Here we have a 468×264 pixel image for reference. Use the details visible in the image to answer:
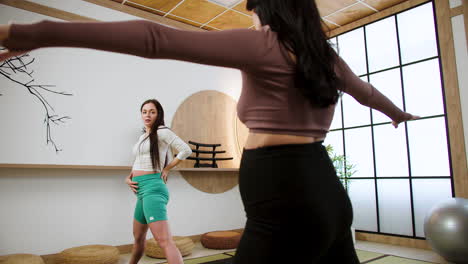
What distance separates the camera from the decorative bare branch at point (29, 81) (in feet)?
Result: 9.94

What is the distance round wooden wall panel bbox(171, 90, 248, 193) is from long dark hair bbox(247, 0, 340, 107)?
326 cm

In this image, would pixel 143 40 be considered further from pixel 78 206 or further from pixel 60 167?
pixel 78 206

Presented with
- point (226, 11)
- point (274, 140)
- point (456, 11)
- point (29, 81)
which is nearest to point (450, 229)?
point (456, 11)

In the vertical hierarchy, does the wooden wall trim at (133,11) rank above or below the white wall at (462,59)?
above

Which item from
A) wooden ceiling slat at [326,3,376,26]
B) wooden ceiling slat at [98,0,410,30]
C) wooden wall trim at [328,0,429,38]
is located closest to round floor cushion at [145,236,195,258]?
wooden ceiling slat at [98,0,410,30]

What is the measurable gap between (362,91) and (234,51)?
1.57 feet

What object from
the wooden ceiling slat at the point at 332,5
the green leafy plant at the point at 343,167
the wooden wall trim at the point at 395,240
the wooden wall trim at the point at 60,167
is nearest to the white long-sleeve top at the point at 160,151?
the wooden wall trim at the point at 60,167

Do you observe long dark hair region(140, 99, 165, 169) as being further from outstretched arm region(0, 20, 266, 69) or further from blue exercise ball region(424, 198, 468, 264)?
blue exercise ball region(424, 198, 468, 264)

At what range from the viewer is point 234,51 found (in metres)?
0.61

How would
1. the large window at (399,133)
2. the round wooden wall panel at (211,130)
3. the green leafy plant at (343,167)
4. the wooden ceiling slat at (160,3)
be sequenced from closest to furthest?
the large window at (399,133)
the wooden ceiling slat at (160,3)
the green leafy plant at (343,167)
the round wooden wall panel at (211,130)

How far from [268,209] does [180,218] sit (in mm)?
3405

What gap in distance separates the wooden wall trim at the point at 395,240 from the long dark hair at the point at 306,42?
11.2 feet

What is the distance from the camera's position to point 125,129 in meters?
3.61

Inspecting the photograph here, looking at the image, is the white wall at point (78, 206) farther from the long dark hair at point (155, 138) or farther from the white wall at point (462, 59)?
the white wall at point (462, 59)
